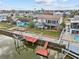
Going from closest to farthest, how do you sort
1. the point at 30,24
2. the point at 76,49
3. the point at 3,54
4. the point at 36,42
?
the point at 76,49
the point at 3,54
the point at 36,42
the point at 30,24

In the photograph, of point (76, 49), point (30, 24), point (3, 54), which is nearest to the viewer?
point (76, 49)

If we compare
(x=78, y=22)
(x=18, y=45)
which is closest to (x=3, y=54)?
(x=18, y=45)

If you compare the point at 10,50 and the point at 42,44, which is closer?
the point at 10,50

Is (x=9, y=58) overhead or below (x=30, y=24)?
below

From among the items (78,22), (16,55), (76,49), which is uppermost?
(78,22)

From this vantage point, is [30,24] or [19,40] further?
[30,24]

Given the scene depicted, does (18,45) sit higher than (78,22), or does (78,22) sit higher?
(78,22)

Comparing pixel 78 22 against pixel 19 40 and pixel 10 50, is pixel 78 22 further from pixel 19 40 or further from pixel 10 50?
pixel 10 50

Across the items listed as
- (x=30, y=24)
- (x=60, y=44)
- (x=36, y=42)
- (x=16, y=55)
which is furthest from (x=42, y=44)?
(x=30, y=24)

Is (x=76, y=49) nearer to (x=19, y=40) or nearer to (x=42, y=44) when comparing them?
(x=42, y=44)
